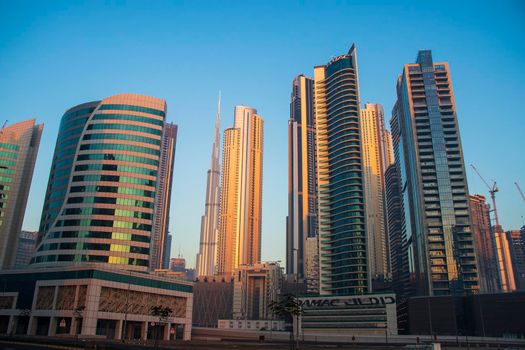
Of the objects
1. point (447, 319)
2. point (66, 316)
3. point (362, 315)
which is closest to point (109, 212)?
point (66, 316)

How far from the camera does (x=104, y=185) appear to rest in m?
151

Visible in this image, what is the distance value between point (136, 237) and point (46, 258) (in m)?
29.2

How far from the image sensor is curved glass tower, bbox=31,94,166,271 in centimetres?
14575

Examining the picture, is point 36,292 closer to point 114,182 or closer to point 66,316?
point 66,316

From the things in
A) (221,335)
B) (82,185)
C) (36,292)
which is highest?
(82,185)

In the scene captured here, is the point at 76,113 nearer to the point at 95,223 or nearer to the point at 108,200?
the point at 108,200

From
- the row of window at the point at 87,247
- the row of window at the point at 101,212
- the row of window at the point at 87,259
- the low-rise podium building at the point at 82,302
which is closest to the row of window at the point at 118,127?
the row of window at the point at 101,212

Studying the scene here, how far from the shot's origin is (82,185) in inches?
5965

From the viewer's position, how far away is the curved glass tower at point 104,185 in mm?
145750

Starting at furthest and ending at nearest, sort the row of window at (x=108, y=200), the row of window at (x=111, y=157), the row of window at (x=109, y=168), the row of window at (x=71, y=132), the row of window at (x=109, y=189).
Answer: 1. the row of window at (x=71, y=132)
2. the row of window at (x=111, y=157)
3. the row of window at (x=109, y=168)
4. the row of window at (x=109, y=189)
5. the row of window at (x=108, y=200)

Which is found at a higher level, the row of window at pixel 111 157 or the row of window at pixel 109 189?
the row of window at pixel 111 157

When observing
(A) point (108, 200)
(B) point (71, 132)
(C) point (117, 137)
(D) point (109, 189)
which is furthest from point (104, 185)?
(B) point (71, 132)

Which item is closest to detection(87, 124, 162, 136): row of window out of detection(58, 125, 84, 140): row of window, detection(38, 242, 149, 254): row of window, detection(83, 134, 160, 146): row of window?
detection(83, 134, 160, 146): row of window

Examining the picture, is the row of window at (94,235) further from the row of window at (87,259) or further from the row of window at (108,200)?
the row of window at (108,200)
